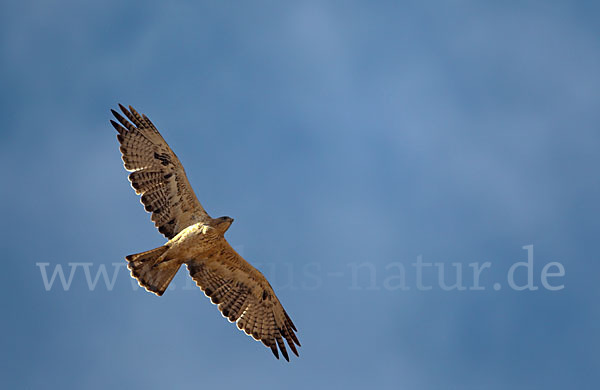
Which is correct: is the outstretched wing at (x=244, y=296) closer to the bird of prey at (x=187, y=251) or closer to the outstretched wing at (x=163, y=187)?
the bird of prey at (x=187, y=251)

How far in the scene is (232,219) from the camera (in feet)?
40.7

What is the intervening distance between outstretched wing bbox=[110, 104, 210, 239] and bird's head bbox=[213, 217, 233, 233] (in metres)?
0.46

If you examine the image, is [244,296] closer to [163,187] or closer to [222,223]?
[222,223]

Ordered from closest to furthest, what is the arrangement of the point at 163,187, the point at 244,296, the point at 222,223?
the point at 222,223, the point at 163,187, the point at 244,296

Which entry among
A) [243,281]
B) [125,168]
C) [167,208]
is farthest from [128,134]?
[243,281]

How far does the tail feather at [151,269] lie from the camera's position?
12211mm

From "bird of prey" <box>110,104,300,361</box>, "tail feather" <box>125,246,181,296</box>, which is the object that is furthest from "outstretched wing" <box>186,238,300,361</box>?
"tail feather" <box>125,246,181,296</box>

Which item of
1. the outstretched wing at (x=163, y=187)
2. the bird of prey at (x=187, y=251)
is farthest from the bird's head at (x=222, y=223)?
the outstretched wing at (x=163, y=187)

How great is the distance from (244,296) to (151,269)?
1.98 metres

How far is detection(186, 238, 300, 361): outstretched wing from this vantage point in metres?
13.1

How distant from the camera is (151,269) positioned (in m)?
12.4

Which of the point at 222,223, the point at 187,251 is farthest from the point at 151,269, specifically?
the point at 222,223

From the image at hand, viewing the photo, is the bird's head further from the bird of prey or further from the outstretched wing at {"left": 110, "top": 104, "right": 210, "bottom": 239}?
the outstretched wing at {"left": 110, "top": 104, "right": 210, "bottom": 239}

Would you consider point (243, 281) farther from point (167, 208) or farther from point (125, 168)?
point (125, 168)
